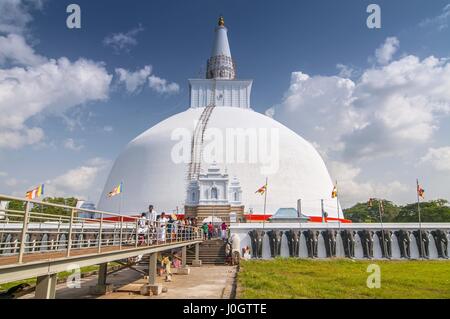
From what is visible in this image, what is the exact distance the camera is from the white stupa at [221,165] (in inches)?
1433

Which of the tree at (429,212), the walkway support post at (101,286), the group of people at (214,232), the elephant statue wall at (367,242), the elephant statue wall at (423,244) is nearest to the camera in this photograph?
the walkway support post at (101,286)

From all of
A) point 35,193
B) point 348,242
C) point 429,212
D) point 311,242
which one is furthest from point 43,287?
point 429,212

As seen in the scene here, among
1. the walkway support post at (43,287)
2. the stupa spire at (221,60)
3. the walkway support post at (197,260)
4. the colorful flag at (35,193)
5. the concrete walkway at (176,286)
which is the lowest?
the concrete walkway at (176,286)

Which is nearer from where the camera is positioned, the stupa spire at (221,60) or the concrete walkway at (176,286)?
the concrete walkway at (176,286)

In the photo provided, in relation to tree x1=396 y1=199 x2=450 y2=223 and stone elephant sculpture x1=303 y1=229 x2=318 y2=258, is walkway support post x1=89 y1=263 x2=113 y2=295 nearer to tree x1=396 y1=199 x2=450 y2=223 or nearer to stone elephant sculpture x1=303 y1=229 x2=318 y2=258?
stone elephant sculpture x1=303 y1=229 x2=318 y2=258

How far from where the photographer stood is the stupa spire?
52.0m

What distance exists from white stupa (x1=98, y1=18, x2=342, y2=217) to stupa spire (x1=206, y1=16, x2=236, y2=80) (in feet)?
33.6

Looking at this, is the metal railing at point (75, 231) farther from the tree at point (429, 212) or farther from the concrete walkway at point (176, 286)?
the tree at point (429, 212)

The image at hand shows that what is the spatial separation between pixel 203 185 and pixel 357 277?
67.4ft

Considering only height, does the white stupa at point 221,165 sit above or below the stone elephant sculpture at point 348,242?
above

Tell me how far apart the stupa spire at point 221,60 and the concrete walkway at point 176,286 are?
3745 cm

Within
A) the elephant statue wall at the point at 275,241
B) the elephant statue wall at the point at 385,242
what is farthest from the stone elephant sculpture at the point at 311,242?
the elephant statue wall at the point at 385,242
